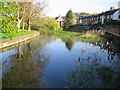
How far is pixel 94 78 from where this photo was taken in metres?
5.20

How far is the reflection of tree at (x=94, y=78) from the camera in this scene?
4654 mm

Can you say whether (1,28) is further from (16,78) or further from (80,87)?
(80,87)

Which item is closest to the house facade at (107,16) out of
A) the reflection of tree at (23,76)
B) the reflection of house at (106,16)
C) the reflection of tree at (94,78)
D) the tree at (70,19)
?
the reflection of house at (106,16)

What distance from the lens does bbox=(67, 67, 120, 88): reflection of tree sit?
15.3 ft

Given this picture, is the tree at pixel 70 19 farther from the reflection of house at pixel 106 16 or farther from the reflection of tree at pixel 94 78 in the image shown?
the reflection of tree at pixel 94 78

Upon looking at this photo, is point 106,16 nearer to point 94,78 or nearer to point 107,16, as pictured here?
point 107,16

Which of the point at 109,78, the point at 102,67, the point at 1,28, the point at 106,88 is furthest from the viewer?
the point at 1,28

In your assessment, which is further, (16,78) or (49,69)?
(49,69)

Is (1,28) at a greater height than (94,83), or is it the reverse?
(1,28)

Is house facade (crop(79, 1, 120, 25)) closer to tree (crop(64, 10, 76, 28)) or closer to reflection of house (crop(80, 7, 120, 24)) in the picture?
reflection of house (crop(80, 7, 120, 24))

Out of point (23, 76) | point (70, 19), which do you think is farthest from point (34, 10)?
point (23, 76)

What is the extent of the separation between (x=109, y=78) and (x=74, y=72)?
1.60 metres

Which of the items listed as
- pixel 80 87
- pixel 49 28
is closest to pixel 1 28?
pixel 80 87

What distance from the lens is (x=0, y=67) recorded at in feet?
22.1
